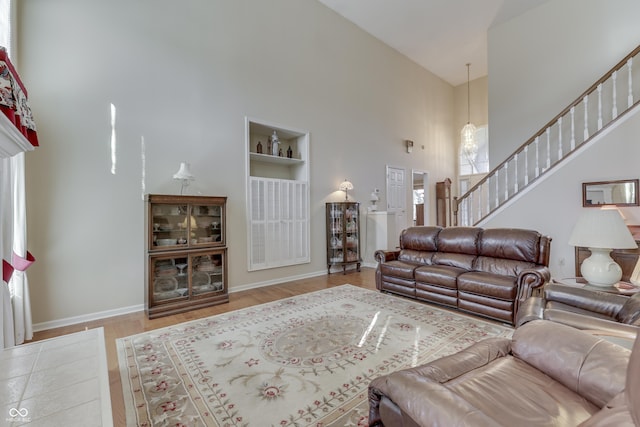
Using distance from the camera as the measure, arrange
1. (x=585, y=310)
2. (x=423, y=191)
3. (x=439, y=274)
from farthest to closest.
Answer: (x=423, y=191)
(x=439, y=274)
(x=585, y=310)

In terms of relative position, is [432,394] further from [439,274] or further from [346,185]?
[346,185]

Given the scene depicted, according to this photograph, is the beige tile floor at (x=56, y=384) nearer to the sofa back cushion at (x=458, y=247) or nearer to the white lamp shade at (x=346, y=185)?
the sofa back cushion at (x=458, y=247)

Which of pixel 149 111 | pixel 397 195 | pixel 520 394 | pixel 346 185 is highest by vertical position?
pixel 149 111

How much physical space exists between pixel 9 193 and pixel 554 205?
6.71 metres

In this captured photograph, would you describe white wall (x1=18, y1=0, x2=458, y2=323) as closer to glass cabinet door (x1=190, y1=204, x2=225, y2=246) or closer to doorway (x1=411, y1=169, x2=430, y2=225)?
glass cabinet door (x1=190, y1=204, x2=225, y2=246)

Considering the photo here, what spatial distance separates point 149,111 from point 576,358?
4.45 metres

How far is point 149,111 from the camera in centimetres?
358

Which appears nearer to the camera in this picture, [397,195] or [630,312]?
[630,312]

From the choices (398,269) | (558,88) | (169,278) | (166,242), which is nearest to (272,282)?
(169,278)

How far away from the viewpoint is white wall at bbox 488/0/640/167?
4.87m

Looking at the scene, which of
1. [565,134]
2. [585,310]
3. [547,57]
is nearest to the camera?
[585,310]

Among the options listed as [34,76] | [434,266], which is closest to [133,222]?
[34,76]

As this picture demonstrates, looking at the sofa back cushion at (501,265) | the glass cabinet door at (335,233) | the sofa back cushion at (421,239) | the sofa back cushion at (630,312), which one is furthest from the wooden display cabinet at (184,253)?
the sofa back cushion at (630,312)

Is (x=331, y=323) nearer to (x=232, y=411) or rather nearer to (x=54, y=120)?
(x=232, y=411)
